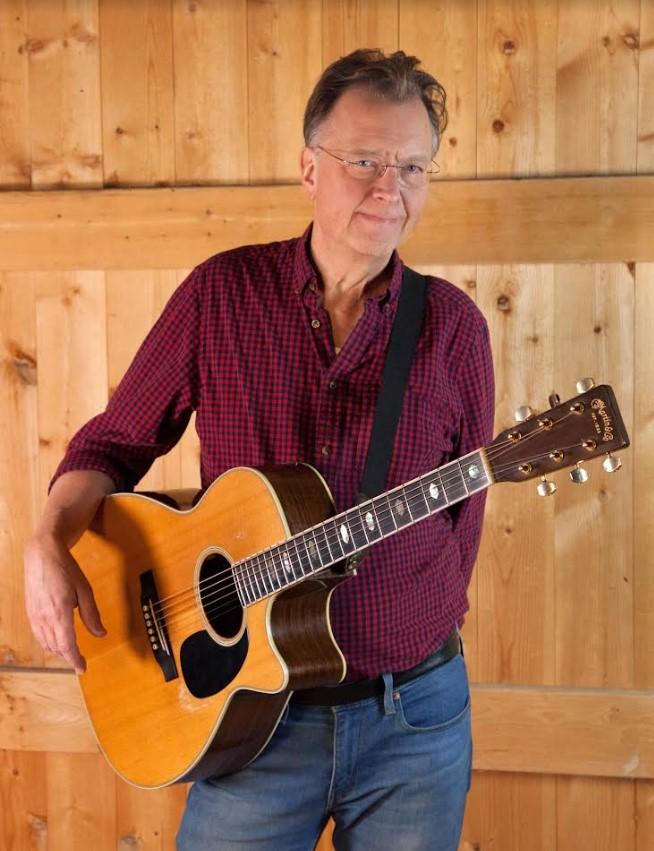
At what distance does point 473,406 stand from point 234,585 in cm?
50

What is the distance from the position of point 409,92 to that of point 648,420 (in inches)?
43.9

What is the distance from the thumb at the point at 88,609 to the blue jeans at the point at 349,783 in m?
0.31

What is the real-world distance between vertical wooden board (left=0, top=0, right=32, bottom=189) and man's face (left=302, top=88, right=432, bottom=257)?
126 cm

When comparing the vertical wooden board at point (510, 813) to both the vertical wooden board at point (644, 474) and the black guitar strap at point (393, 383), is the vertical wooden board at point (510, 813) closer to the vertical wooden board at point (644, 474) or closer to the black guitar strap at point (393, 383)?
the vertical wooden board at point (644, 474)

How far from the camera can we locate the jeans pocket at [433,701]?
4.84 feet

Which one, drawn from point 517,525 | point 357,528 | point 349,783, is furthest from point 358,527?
point 517,525

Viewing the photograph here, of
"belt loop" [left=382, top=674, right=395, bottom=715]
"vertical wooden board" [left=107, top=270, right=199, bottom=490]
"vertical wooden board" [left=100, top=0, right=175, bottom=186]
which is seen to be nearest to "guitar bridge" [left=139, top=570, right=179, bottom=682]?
"belt loop" [left=382, top=674, right=395, bottom=715]

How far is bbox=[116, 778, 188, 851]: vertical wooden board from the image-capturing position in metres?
2.56

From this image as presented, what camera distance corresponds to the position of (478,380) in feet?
5.26

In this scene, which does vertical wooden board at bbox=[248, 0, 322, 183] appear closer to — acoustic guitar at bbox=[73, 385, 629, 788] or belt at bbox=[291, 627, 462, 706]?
acoustic guitar at bbox=[73, 385, 629, 788]

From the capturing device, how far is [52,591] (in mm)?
1463

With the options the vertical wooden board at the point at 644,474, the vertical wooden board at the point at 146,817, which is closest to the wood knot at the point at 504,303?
the vertical wooden board at the point at 644,474

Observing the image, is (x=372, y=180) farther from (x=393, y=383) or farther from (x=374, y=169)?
Result: (x=393, y=383)

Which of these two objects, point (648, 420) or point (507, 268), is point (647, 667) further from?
point (507, 268)
